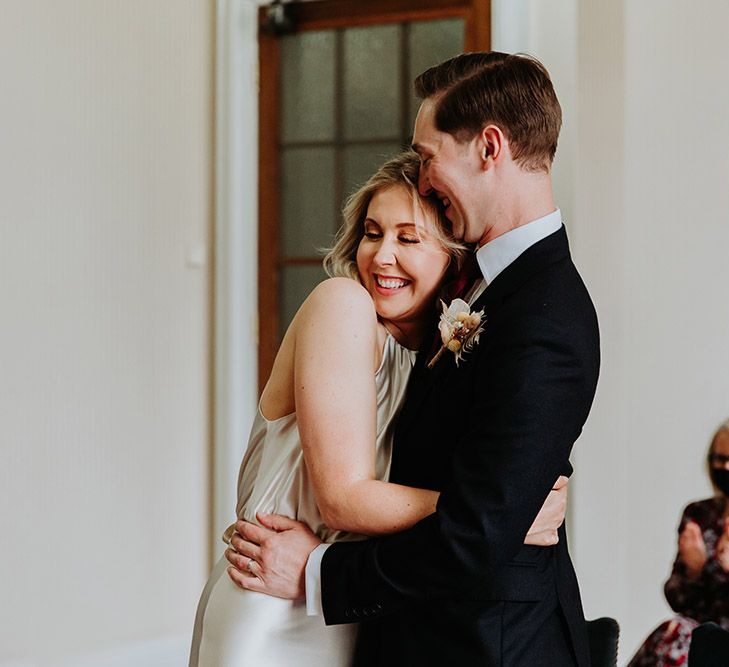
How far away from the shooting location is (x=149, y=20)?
15.5 feet

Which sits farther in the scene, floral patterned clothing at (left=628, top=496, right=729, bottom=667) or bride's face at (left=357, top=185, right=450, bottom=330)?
floral patterned clothing at (left=628, top=496, right=729, bottom=667)

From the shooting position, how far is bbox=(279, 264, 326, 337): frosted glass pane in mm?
5016

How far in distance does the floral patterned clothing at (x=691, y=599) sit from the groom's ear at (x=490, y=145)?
2200mm

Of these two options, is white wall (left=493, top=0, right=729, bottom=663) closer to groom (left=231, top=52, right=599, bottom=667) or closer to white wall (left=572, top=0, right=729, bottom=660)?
white wall (left=572, top=0, right=729, bottom=660)

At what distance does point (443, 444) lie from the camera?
1.77 meters

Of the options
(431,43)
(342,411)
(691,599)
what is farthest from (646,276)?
(342,411)

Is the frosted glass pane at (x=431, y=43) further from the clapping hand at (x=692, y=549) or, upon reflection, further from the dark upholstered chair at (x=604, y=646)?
the dark upholstered chair at (x=604, y=646)

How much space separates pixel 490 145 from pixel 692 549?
98.1 inches

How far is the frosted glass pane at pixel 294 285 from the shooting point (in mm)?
5016

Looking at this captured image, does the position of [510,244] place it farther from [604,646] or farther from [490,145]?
[604,646]

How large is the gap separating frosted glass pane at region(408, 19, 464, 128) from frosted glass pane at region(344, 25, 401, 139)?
0.21 ft

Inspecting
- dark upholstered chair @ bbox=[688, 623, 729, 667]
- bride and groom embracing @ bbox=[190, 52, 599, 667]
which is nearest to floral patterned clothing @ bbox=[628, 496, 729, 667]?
dark upholstered chair @ bbox=[688, 623, 729, 667]

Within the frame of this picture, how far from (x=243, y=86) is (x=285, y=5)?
1.25 ft

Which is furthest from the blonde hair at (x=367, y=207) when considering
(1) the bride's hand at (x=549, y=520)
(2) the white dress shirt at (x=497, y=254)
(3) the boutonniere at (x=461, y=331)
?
(1) the bride's hand at (x=549, y=520)
